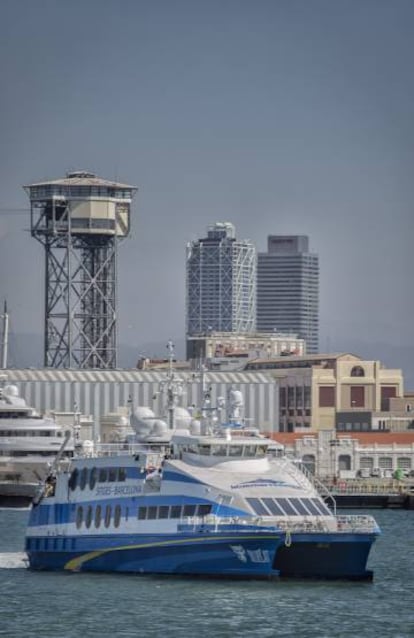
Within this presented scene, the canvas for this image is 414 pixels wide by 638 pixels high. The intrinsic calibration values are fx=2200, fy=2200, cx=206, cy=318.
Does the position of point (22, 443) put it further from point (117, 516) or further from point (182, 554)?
point (182, 554)

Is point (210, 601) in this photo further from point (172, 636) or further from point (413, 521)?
point (413, 521)

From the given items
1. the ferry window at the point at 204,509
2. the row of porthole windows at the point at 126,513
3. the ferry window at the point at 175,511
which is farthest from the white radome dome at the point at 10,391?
the ferry window at the point at 204,509

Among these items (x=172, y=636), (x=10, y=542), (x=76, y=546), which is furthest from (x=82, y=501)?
(x=10, y=542)

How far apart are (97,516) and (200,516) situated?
591 centimetres

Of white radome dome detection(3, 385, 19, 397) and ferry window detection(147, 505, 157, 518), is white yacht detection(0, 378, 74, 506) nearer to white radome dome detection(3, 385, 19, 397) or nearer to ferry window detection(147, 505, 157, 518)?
white radome dome detection(3, 385, 19, 397)

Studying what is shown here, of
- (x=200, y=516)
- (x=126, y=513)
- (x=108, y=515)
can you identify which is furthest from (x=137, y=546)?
(x=200, y=516)

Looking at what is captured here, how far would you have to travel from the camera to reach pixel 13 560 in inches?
3780

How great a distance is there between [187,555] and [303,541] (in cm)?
455

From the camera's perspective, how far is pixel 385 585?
8562 centimetres

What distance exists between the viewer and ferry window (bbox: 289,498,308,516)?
82.8 metres

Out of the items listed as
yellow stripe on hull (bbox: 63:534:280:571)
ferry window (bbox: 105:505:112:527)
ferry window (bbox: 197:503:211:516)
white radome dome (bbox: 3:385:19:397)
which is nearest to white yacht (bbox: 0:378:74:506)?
white radome dome (bbox: 3:385:19:397)

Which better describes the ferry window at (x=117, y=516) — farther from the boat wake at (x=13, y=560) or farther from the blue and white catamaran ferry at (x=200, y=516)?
the boat wake at (x=13, y=560)

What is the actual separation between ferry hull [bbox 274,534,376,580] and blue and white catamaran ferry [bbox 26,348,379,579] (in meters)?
0.04

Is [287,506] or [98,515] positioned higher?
[287,506]
